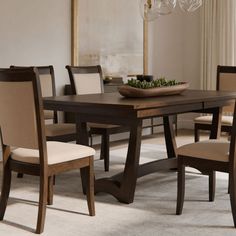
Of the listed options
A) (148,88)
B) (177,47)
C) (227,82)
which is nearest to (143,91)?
(148,88)

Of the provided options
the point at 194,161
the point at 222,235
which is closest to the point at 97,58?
the point at 194,161

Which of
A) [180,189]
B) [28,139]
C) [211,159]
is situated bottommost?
[180,189]

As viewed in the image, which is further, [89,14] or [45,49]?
[89,14]

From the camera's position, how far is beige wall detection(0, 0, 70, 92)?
5.53 metres

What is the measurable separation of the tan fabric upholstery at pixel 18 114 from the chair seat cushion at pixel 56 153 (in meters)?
0.08

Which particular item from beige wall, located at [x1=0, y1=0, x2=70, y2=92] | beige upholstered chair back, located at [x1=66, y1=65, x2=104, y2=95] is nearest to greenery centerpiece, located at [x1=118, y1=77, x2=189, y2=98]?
beige upholstered chair back, located at [x1=66, y1=65, x2=104, y2=95]

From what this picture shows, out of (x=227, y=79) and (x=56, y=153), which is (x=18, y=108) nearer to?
(x=56, y=153)

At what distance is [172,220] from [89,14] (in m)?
3.96

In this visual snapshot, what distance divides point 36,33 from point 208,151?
335 centimetres

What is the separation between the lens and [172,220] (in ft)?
10.8

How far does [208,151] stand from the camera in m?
3.27

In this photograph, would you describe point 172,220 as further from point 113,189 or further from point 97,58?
point 97,58

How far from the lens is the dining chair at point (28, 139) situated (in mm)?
2965

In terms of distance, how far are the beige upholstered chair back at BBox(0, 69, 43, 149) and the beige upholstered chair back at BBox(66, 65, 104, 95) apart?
1833 millimetres
